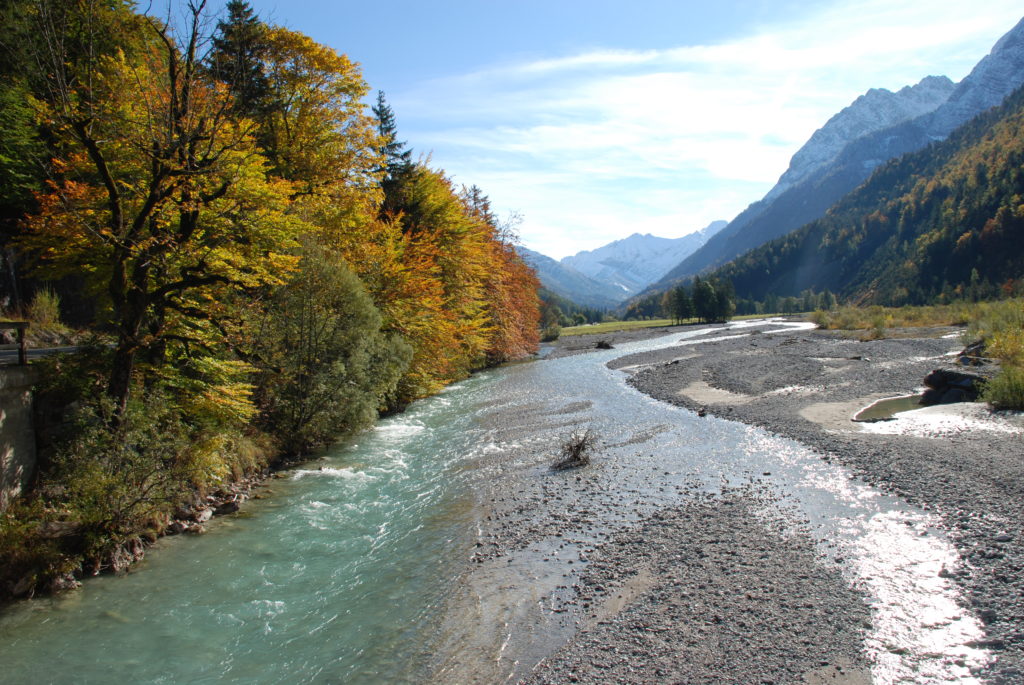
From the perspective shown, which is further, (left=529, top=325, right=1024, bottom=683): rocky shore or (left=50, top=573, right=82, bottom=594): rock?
(left=50, top=573, right=82, bottom=594): rock

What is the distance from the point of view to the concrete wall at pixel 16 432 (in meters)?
10.8

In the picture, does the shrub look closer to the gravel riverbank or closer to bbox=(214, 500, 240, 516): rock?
the gravel riverbank

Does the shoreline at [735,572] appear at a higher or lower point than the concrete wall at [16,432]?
lower

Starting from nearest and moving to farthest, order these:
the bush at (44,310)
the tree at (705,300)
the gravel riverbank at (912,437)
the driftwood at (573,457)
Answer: the gravel riverbank at (912,437), the driftwood at (573,457), the bush at (44,310), the tree at (705,300)

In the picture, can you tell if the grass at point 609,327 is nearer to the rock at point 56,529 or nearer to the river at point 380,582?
the river at point 380,582

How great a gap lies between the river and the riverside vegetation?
1.49m

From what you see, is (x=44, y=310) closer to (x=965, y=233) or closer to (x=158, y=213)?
(x=158, y=213)

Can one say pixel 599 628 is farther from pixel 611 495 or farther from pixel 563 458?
pixel 563 458

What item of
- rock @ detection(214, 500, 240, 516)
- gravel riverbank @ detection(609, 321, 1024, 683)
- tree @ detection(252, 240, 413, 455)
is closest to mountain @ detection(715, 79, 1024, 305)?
gravel riverbank @ detection(609, 321, 1024, 683)

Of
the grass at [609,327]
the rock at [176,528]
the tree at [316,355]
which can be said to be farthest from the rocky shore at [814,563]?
the grass at [609,327]

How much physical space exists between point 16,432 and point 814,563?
15.4 metres

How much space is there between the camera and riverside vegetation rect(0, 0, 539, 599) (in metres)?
11.5

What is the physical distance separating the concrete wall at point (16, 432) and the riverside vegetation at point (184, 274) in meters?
0.28

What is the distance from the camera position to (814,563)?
1042cm
